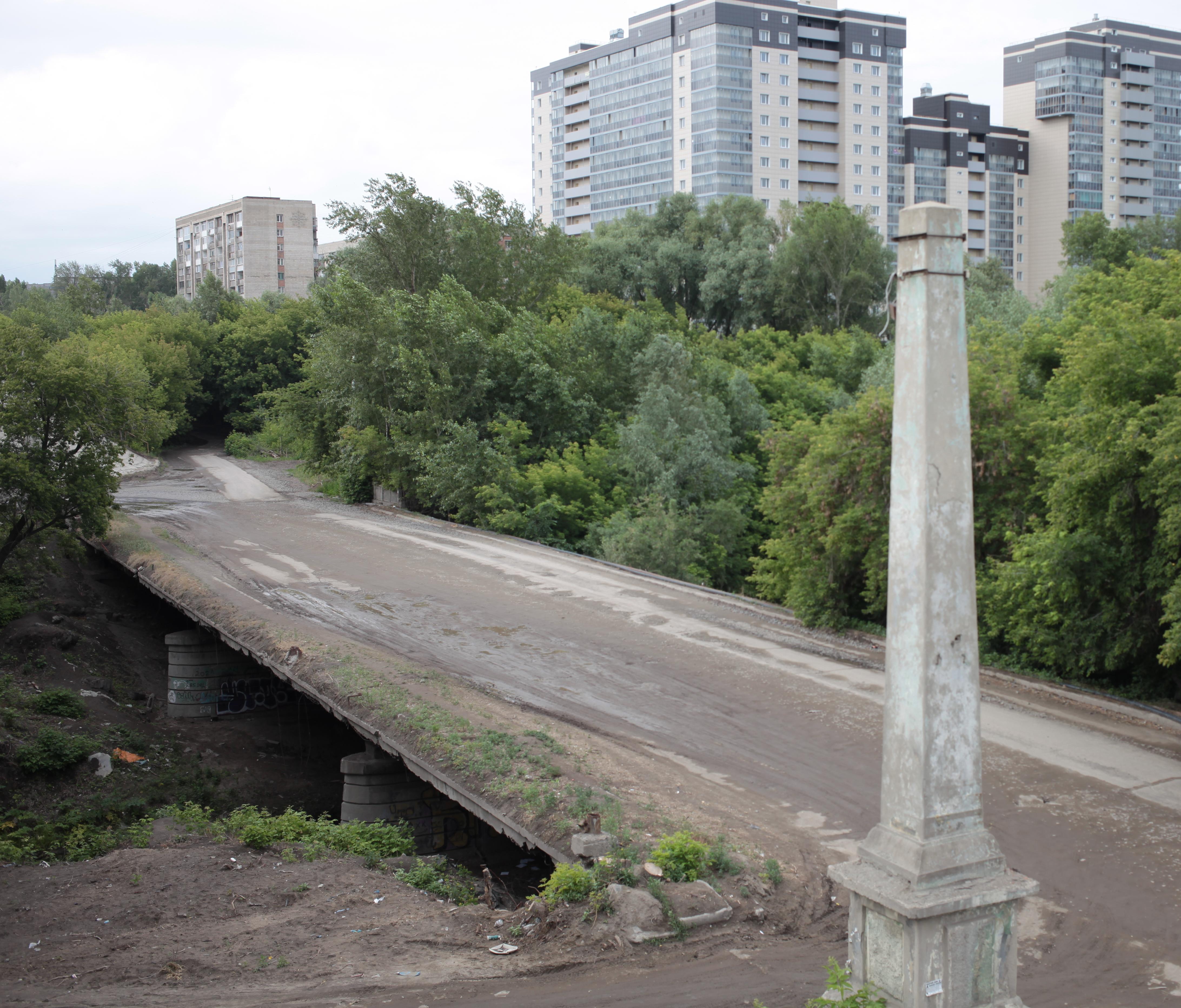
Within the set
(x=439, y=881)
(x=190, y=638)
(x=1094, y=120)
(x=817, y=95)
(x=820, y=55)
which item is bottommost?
(x=439, y=881)

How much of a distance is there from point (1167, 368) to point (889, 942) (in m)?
10.9

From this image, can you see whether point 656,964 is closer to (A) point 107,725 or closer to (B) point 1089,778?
(B) point 1089,778

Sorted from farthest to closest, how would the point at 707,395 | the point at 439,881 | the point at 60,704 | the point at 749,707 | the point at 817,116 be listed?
the point at 817,116
the point at 707,395
the point at 60,704
the point at 749,707
the point at 439,881

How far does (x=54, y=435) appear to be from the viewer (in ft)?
74.0

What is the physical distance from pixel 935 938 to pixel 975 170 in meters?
111

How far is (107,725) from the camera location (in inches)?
770

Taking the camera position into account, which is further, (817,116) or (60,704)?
(817,116)

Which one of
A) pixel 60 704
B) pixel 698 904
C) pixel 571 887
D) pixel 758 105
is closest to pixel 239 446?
pixel 60 704

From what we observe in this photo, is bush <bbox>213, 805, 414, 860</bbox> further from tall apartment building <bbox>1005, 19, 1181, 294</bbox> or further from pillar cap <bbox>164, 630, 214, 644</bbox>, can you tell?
tall apartment building <bbox>1005, 19, 1181, 294</bbox>

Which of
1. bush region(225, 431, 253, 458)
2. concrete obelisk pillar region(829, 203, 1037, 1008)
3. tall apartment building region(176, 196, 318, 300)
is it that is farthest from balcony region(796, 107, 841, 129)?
concrete obelisk pillar region(829, 203, 1037, 1008)

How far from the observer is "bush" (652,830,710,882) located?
338 inches

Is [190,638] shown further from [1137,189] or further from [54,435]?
[1137,189]

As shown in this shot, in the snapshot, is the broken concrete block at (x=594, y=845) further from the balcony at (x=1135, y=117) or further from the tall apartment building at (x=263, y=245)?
the balcony at (x=1135, y=117)

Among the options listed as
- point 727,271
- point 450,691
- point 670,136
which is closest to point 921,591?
point 450,691
